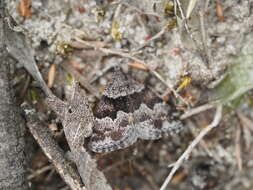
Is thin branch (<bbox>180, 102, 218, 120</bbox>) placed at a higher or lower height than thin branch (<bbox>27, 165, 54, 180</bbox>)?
higher

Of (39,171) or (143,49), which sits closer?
(143,49)

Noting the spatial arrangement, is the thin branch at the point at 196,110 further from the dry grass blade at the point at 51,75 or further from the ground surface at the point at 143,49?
the dry grass blade at the point at 51,75

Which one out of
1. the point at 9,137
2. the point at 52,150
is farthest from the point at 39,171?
the point at 9,137

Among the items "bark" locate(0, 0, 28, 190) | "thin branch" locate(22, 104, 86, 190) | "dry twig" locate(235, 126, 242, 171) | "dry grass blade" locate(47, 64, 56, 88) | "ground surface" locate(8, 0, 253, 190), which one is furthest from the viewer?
"dry twig" locate(235, 126, 242, 171)

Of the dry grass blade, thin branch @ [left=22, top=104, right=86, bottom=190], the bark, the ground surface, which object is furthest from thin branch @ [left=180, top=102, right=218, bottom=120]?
the bark

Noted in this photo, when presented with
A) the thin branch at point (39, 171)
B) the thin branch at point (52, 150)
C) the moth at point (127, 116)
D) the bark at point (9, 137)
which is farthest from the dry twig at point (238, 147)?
the bark at point (9, 137)

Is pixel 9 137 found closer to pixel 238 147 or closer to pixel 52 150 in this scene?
pixel 52 150

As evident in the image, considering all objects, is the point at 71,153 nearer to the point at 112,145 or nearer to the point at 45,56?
the point at 112,145

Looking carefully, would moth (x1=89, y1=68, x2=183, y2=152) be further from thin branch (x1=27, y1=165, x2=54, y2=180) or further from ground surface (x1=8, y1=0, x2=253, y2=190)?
thin branch (x1=27, y1=165, x2=54, y2=180)
